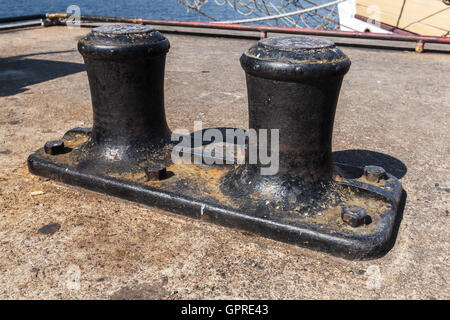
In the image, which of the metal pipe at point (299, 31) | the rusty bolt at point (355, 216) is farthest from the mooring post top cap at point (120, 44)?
the metal pipe at point (299, 31)

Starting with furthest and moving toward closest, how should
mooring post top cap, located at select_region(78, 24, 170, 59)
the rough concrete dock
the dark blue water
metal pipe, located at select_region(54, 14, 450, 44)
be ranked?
the dark blue water, metal pipe, located at select_region(54, 14, 450, 44), mooring post top cap, located at select_region(78, 24, 170, 59), the rough concrete dock

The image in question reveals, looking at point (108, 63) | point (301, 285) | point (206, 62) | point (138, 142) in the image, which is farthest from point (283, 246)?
point (206, 62)

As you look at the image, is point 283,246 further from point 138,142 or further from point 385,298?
point 138,142

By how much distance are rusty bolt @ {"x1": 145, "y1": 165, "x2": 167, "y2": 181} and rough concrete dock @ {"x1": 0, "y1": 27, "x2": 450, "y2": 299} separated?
184 millimetres

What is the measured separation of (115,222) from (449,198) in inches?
77.0

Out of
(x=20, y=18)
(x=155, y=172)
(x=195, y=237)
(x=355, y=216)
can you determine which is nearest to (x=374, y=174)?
(x=355, y=216)

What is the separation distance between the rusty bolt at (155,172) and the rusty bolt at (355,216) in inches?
41.4

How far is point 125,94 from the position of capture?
8.46ft

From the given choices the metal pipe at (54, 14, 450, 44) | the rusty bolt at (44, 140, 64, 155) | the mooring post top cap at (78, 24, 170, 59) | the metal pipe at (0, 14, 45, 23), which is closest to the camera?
the mooring post top cap at (78, 24, 170, 59)

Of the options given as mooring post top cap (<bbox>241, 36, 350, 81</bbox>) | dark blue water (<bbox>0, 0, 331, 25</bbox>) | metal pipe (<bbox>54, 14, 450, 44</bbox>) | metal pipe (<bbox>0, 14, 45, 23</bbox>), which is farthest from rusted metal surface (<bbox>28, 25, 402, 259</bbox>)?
dark blue water (<bbox>0, 0, 331, 25</bbox>)

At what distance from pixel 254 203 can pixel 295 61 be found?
0.76m

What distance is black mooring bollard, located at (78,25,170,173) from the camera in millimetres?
2463

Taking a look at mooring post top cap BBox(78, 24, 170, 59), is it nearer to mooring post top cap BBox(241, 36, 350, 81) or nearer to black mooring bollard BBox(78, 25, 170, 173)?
black mooring bollard BBox(78, 25, 170, 173)

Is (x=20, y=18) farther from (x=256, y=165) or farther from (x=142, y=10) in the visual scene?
(x=142, y=10)
